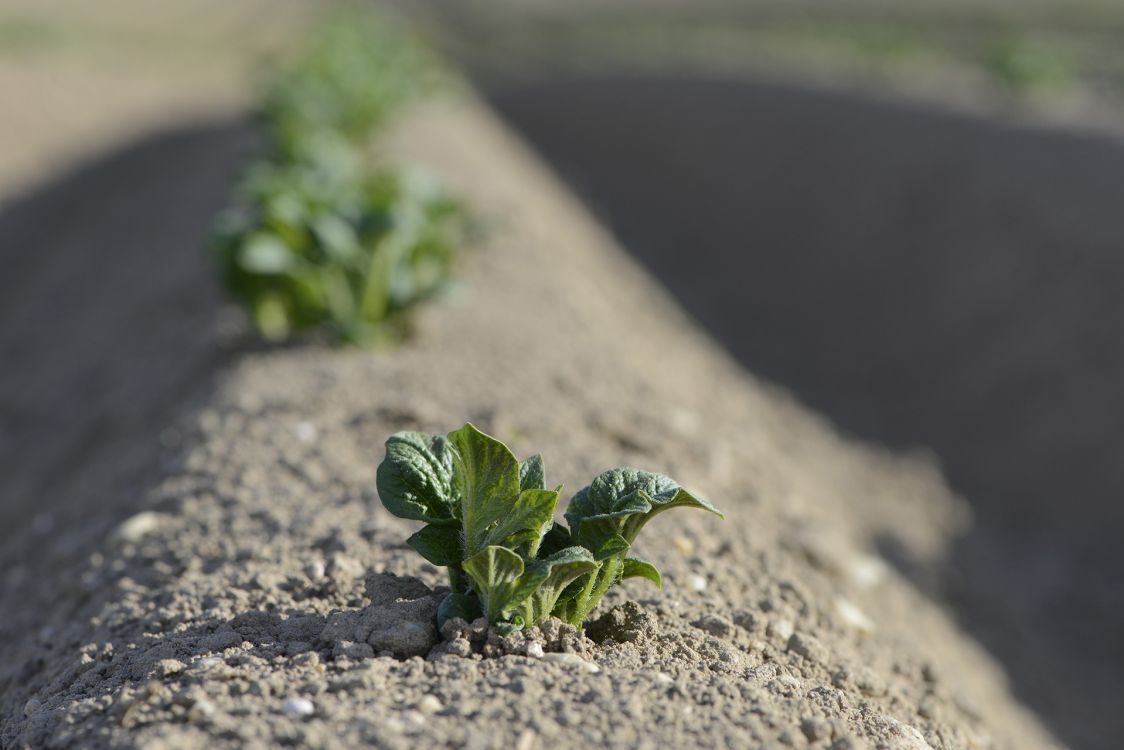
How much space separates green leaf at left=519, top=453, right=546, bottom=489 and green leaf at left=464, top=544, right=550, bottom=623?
7.6 inches

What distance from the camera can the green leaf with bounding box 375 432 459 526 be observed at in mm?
2174

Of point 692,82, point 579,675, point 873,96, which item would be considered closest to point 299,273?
point 579,675

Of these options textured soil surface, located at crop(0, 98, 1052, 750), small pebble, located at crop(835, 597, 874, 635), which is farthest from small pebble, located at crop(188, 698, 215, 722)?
small pebble, located at crop(835, 597, 874, 635)

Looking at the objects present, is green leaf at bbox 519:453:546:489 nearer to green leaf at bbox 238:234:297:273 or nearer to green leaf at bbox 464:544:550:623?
green leaf at bbox 464:544:550:623

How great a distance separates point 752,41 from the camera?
25.1 m

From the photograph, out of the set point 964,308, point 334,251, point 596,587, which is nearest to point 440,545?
point 596,587

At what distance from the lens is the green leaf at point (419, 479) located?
2.17 metres

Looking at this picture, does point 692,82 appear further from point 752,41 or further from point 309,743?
point 309,743

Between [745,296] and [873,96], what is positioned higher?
[873,96]

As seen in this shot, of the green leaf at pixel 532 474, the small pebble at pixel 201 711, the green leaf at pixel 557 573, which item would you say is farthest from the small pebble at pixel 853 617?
the small pebble at pixel 201 711

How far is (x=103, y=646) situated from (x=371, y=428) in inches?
51.4

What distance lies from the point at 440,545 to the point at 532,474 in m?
0.23

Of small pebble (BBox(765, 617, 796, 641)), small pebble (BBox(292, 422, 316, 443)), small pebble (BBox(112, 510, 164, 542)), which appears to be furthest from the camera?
small pebble (BBox(292, 422, 316, 443))

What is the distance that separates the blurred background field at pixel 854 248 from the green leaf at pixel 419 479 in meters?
2.39
